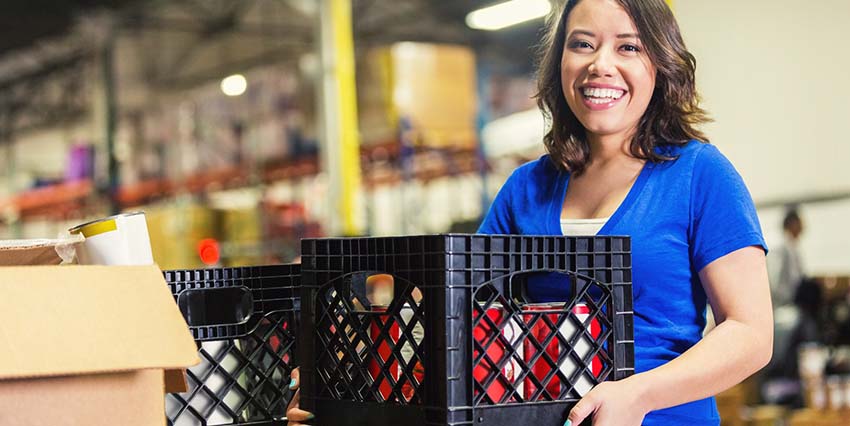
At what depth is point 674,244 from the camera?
173cm

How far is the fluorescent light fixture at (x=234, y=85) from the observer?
46.3 feet

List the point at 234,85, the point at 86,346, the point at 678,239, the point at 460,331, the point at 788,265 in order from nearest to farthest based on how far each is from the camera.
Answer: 1. the point at 86,346
2. the point at 460,331
3. the point at 678,239
4. the point at 788,265
5. the point at 234,85

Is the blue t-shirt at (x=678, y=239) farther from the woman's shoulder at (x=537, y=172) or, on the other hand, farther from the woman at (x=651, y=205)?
the woman's shoulder at (x=537, y=172)

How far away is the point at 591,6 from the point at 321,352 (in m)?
0.74

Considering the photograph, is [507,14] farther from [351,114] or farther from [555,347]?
[555,347]

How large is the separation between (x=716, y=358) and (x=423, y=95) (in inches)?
370

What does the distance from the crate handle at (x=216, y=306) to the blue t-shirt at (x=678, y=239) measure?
0.55 metres

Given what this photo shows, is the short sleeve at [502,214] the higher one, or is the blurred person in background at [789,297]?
the short sleeve at [502,214]

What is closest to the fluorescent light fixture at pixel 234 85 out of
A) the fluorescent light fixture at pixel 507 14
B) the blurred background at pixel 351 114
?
the blurred background at pixel 351 114

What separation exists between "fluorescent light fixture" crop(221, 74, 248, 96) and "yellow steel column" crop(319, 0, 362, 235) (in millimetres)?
4418

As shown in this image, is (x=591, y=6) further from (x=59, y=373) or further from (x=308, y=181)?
(x=308, y=181)

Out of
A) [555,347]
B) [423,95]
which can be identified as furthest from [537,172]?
[423,95]

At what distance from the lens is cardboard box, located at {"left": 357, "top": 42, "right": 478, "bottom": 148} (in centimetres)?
1072

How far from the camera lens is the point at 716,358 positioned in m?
1.62
